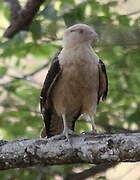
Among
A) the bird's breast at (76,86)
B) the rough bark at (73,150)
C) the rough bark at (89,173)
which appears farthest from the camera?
the rough bark at (89,173)

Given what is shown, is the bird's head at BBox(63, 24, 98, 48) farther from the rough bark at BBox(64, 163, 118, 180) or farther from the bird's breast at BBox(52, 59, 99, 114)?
the rough bark at BBox(64, 163, 118, 180)

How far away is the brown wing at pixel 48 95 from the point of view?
6.08m

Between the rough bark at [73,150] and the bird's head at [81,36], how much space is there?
1206 mm

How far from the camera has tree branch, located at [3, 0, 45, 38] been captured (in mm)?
7387

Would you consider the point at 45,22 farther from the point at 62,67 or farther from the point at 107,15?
the point at 62,67

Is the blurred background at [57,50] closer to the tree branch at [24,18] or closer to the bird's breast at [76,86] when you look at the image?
the tree branch at [24,18]

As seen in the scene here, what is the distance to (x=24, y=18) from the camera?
24.7 feet

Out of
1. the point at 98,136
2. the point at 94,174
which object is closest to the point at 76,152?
the point at 98,136

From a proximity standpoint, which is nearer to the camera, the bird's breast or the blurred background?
the bird's breast

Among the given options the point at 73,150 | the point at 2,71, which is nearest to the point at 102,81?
the point at 73,150

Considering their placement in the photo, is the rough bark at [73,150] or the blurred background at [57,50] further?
the blurred background at [57,50]

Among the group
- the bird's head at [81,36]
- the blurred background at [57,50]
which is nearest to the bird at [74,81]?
the bird's head at [81,36]

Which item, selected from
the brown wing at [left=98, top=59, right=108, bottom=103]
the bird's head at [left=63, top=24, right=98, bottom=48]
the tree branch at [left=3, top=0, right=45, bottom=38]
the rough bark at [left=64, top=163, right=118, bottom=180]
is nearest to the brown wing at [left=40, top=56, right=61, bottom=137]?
the bird's head at [left=63, top=24, right=98, bottom=48]

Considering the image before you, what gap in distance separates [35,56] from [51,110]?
3.01 ft
